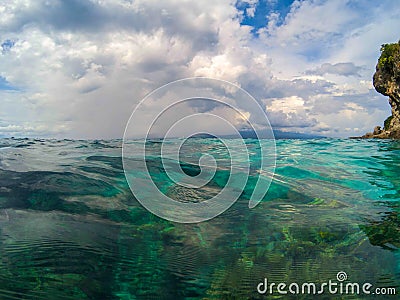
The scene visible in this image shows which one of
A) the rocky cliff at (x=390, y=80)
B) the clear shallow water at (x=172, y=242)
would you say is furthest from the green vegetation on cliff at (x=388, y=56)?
the clear shallow water at (x=172, y=242)

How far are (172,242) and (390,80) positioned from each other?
4706 centimetres

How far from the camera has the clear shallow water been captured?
335 centimetres

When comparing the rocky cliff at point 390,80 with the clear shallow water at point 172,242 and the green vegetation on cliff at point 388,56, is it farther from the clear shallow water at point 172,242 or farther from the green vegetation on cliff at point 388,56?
the clear shallow water at point 172,242

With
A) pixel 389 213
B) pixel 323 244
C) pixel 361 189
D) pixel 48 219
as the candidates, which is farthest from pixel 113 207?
pixel 361 189

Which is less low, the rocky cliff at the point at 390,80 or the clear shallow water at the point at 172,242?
the rocky cliff at the point at 390,80

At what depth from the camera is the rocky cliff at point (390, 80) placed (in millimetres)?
37234

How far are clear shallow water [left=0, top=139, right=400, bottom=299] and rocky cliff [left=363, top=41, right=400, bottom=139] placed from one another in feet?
129

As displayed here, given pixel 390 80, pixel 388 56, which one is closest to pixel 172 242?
pixel 390 80

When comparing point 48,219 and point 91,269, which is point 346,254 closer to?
point 91,269

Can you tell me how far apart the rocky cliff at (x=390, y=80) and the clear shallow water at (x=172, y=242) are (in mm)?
39278

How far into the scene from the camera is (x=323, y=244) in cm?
448

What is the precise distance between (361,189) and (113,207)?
7.08m

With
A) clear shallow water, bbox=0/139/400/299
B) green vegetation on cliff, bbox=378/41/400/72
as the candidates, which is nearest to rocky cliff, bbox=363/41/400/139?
green vegetation on cliff, bbox=378/41/400/72

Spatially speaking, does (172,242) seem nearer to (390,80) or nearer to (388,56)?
(390,80)
